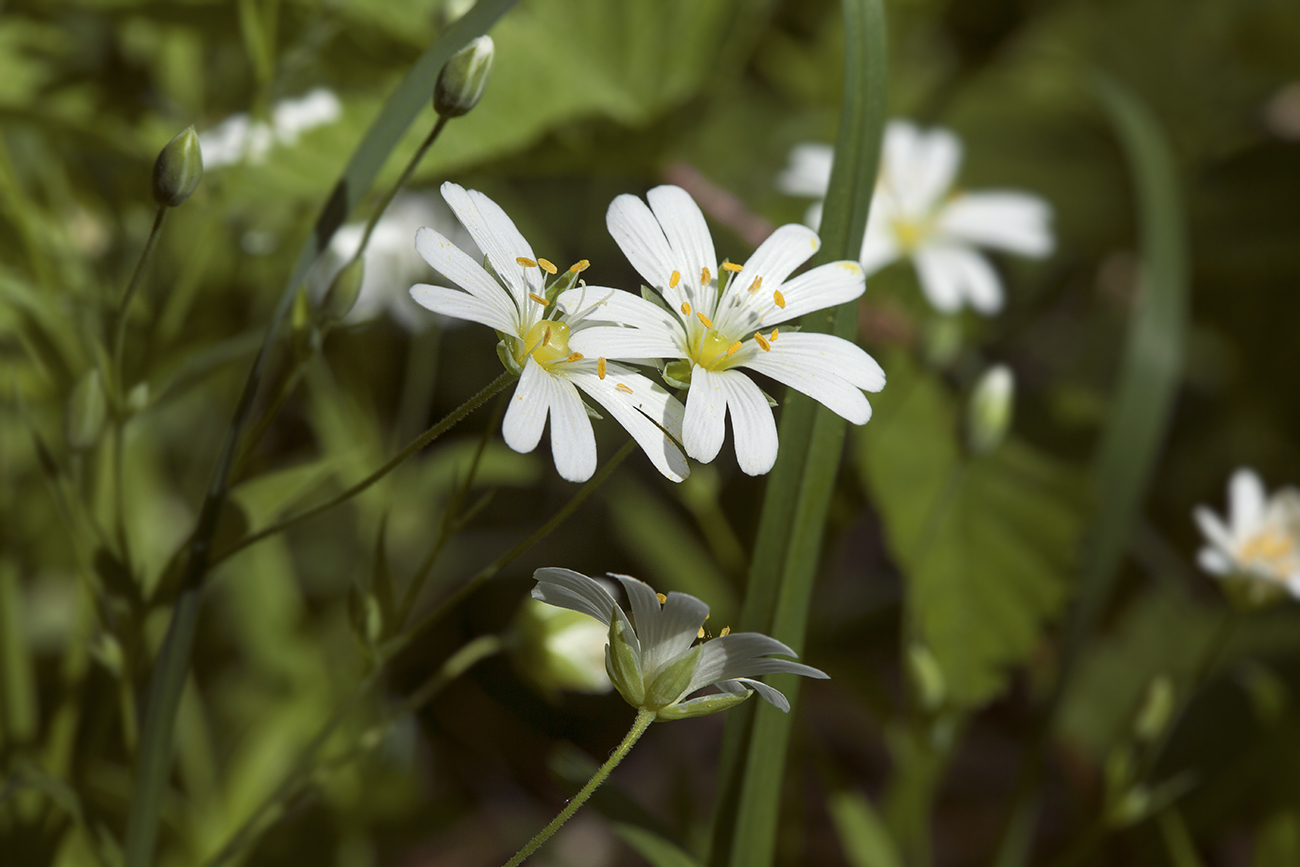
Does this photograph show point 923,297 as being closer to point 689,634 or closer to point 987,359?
point 987,359

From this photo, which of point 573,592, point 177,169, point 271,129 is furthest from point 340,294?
point 271,129

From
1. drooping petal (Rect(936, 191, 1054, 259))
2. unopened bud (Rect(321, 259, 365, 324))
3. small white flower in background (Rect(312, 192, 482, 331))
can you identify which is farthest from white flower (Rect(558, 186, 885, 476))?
drooping petal (Rect(936, 191, 1054, 259))

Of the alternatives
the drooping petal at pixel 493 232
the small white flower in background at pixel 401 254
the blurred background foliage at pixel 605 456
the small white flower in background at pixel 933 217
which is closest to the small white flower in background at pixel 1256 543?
the blurred background foliage at pixel 605 456

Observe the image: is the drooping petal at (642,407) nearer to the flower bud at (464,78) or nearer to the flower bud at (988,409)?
the flower bud at (464,78)

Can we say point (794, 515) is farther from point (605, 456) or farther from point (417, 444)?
point (605, 456)

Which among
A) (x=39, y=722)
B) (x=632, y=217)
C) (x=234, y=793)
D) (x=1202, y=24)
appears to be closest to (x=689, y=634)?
(x=632, y=217)
